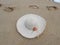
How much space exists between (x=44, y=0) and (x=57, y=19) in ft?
0.60

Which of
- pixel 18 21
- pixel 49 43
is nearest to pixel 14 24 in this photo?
pixel 18 21

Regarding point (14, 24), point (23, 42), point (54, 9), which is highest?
point (54, 9)

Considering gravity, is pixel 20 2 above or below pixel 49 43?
above

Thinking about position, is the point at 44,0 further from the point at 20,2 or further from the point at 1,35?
the point at 1,35

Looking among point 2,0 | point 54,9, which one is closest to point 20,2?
point 2,0

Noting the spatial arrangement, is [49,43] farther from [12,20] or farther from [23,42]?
[12,20]

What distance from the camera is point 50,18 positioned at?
0.85 metres

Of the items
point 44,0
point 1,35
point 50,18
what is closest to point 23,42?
point 1,35

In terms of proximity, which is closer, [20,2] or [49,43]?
[49,43]

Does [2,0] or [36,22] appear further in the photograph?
[2,0]

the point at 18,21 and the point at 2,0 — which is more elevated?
the point at 2,0

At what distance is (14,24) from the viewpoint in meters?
0.82

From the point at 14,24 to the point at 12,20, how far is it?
0.03 meters

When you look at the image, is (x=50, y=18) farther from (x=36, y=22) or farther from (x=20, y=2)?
(x=20, y=2)
